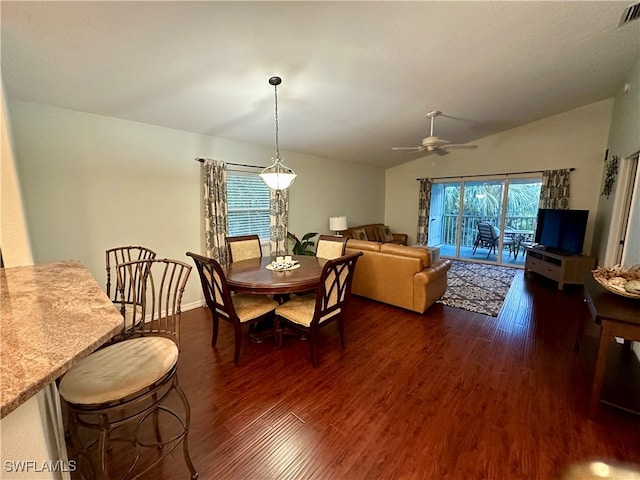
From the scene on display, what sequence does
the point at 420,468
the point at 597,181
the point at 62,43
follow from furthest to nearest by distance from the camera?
the point at 597,181
the point at 62,43
the point at 420,468

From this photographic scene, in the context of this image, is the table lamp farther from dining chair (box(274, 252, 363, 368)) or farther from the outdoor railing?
the outdoor railing

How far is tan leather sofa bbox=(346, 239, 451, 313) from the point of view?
11.2 feet

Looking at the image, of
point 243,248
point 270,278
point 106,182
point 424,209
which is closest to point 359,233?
point 424,209

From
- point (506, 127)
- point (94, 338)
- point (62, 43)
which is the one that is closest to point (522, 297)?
point (506, 127)

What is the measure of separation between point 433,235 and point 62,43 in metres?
7.45

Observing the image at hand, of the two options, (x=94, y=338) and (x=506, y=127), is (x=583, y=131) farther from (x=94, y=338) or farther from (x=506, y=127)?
(x=94, y=338)

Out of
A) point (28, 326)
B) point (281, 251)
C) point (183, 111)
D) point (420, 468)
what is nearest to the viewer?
point (28, 326)

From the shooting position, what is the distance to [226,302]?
7.70 ft

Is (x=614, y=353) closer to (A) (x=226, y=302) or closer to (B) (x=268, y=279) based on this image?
(B) (x=268, y=279)

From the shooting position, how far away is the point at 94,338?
847 millimetres

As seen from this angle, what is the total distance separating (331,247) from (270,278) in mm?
1103

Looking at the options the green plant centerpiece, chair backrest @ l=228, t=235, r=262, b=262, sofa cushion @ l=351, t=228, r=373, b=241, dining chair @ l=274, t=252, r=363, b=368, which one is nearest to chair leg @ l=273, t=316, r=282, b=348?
dining chair @ l=274, t=252, r=363, b=368

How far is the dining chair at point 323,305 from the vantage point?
235 centimetres

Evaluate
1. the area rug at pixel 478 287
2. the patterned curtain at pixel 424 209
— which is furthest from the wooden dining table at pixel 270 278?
the patterned curtain at pixel 424 209
